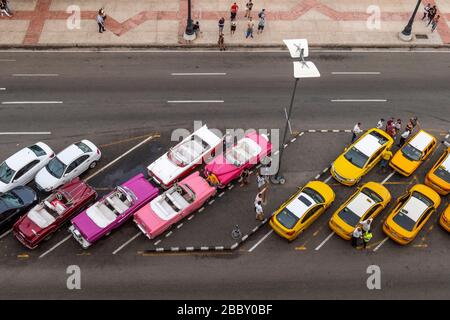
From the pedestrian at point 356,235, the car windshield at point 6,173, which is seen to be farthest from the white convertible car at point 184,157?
the pedestrian at point 356,235

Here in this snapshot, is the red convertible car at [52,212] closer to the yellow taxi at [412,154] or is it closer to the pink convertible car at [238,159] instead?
the pink convertible car at [238,159]

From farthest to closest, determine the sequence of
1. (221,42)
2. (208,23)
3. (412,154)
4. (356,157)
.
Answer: (208,23) → (221,42) → (412,154) → (356,157)

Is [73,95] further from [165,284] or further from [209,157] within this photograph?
[165,284]

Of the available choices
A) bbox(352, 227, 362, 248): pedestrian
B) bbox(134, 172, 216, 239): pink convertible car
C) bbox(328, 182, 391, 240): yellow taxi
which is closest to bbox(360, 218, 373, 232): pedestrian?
bbox(352, 227, 362, 248): pedestrian

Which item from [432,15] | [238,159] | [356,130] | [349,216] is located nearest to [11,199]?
[238,159]

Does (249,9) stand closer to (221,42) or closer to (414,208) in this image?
(221,42)

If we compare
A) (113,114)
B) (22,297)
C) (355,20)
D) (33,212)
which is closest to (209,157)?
(113,114)

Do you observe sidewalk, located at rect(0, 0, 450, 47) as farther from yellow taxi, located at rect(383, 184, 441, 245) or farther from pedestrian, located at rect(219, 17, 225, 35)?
yellow taxi, located at rect(383, 184, 441, 245)
